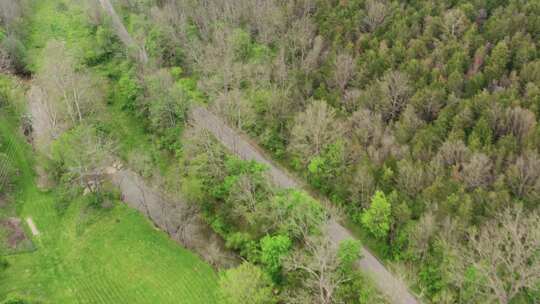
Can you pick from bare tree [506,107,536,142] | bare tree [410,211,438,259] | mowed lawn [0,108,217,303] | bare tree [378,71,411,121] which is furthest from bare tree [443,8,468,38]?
mowed lawn [0,108,217,303]

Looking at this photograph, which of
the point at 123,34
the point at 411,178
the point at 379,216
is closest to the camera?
the point at 379,216

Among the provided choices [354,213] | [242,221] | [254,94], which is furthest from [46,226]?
[354,213]

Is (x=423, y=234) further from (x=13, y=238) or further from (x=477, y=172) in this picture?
(x=13, y=238)

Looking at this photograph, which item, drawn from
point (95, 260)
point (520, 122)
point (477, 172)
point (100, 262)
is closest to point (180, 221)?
point (100, 262)

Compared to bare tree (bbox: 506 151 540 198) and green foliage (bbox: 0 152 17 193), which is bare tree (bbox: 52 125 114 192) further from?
bare tree (bbox: 506 151 540 198)

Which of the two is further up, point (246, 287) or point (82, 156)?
point (82, 156)

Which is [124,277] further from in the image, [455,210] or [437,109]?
[437,109]

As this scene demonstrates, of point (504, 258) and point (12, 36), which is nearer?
point (504, 258)
